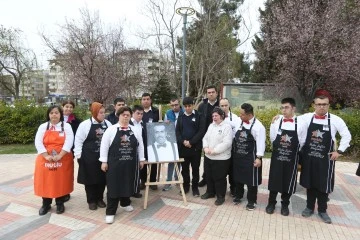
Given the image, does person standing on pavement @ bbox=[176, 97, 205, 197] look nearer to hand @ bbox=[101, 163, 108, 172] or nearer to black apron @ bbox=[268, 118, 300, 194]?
black apron @ bbox=[268, 118, 300, 194]

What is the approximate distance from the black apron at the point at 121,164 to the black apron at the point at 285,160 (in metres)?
2.22

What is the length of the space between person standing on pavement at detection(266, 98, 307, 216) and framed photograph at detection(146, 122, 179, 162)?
165 centimetres

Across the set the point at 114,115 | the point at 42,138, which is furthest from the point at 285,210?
the point at 42,138

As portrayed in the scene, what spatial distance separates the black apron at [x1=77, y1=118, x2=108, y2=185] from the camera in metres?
4.57

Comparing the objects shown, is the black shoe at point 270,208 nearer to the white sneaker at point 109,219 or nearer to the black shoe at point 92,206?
the white sneaker at point 109,219

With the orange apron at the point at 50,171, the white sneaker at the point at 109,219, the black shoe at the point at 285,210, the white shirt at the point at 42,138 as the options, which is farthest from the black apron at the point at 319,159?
the orange apron at the point at 50,171

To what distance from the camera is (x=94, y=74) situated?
16.5 m

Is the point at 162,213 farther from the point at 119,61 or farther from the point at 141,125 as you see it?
the point at 119,61

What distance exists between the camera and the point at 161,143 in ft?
16.8

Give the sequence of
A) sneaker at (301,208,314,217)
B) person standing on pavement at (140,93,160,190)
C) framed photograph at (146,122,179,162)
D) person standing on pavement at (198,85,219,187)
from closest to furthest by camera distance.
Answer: sneaker at (301,208,314,217) < framed photograph at (146,122,179,162) < person standing on pavement at (198,85,219,187) < person standing on pavement at (140,93,160,190)

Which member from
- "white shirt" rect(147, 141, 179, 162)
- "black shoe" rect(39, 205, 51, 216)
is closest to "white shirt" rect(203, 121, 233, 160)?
"white shirt" rect(147, 141, 179, 162)

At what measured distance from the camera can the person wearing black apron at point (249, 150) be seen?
4.62 metres

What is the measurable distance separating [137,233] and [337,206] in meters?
3.57

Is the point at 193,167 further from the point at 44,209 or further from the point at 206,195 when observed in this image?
the point at 44,209
